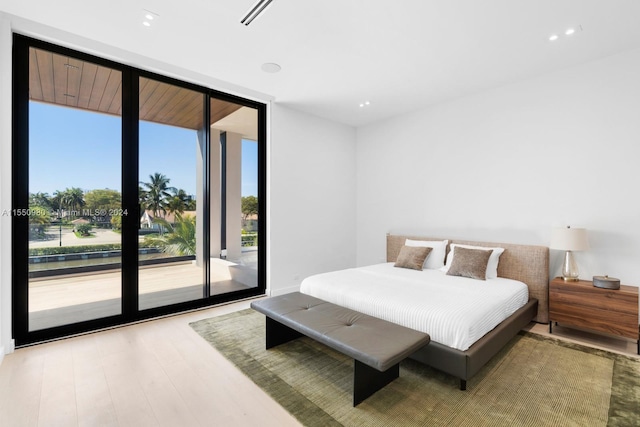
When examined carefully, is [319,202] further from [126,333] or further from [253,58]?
[126,333]

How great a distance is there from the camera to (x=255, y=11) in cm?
243

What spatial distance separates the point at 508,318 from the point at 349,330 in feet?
5.37

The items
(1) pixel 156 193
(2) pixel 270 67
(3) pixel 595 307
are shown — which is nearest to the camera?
(3) pixel 595 307

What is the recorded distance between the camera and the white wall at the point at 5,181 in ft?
8.55

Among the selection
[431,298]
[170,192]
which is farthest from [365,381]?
[170,192]

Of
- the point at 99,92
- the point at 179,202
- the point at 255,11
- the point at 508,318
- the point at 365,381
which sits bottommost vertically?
the point at 365,381

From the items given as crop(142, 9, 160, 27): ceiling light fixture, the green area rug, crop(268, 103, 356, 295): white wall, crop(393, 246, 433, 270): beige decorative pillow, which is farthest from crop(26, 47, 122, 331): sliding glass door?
crop(393, 246, 433, 270): beige decorative pillow

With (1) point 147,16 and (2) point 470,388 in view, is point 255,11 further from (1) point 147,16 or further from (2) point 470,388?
(2) point 470,388

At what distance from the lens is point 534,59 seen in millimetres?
3227

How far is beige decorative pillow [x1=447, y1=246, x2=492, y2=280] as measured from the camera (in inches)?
137

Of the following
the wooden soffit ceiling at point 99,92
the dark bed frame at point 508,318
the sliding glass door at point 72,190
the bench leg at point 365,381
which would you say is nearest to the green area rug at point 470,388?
the bench leg at point 365,381

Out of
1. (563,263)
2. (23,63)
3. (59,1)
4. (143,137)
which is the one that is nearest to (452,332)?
(563,263)

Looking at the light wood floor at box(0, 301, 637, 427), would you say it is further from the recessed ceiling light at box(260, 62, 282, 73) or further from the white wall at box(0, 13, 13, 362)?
the recessed ceiling light at box(260, 62, 282, 73)

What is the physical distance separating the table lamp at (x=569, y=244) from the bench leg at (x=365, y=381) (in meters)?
2.36
